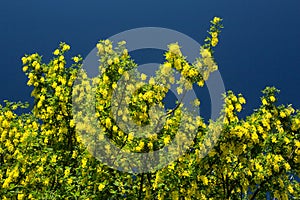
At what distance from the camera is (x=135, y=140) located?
376 inches

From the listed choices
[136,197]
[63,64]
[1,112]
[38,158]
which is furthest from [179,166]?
[1,112]

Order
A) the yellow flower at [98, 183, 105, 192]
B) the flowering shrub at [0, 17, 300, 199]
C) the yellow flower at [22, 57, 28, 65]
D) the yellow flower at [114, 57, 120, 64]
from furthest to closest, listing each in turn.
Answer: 1. the yellow flower at [22, 57, 28, 65]
2. the yellow flower at [114, 57, 120, 64]
3. the flowering shrub at [0, 17, 300, 199]
4. the yellow flower at [98, 183, 105, 192]

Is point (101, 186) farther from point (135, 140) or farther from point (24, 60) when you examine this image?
point (24, 60)

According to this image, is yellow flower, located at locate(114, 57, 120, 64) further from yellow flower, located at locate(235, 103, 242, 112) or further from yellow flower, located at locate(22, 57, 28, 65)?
yellow flower, located at locate(235, 103, 242, 112)

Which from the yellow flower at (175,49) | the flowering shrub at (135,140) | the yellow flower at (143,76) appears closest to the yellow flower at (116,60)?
the flowering shrub at (135,140)

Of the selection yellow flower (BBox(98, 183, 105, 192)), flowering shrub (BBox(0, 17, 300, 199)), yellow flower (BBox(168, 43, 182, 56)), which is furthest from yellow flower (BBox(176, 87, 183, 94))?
yellow flower (BBox(98, 183, 105, 192))

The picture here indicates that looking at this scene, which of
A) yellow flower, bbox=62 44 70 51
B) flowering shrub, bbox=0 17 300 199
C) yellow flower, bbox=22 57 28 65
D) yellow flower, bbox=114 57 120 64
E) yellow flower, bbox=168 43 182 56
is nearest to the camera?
flowering shrub, bbox=0 17 300 199

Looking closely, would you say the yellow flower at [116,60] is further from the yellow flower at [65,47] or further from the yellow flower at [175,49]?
the yellow flower at [65,47]

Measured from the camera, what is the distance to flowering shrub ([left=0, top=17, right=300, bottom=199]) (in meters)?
9.72

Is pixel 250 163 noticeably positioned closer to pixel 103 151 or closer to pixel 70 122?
pixel 103 151

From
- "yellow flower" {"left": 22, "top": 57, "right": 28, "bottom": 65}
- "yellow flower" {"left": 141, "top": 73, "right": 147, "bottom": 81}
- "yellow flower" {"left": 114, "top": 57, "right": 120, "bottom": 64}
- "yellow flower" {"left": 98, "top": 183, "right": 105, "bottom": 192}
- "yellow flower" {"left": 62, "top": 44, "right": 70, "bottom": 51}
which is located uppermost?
"yellow flower" {"left": 62, "top": 44, "right": 70, "bottom": 51}

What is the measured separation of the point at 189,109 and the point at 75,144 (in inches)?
149

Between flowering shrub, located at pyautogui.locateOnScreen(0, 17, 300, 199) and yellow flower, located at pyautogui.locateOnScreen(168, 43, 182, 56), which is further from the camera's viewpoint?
yellow flower, located at pyautogui.locateOnScreen(168, 43, 182, 56)

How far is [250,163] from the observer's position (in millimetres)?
11500
